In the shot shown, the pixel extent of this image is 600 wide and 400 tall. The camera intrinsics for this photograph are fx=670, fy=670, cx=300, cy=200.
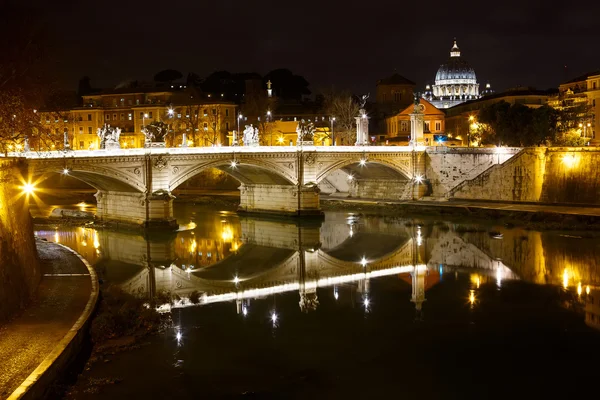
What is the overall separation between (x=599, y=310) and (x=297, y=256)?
1379 cm

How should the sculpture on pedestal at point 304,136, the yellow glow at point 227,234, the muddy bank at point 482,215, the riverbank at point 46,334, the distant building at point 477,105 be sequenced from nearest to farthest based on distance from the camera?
the riverbank at point 46,334
the muddy bank at point 482,215
the yellow glow at point 227,234
the sculpture on pedestal at point 304,136
the distant building at point 477,105

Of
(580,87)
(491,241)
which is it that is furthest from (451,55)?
(491,241)

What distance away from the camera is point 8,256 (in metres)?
15.9

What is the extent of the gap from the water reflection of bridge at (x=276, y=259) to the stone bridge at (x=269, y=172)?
2.72 meters

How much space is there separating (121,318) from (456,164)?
111 feet

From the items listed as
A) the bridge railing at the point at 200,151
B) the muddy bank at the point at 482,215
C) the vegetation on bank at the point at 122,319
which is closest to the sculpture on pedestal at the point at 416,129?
the bridge railing at the point at 200,151

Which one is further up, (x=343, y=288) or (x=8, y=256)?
(x=8, y=256)

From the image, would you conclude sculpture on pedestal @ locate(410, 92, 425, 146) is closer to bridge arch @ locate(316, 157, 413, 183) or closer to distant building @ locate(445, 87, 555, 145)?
bridge arch @ locate(316, 157, 413, 183)

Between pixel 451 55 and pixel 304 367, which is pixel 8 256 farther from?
pixel 451 55

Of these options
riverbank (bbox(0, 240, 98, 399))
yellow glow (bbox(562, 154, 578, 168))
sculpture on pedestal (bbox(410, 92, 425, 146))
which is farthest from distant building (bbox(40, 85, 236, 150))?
riverbank (bbox(0, 240, 98, 399))

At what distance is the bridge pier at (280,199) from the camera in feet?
138

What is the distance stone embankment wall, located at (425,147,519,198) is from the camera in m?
45.2

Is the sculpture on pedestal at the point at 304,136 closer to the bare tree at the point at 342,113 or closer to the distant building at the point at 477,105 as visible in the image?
the bare tree at the point at 342,113

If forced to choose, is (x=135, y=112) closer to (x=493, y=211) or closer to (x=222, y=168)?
(x=222, y=168)
